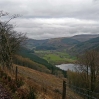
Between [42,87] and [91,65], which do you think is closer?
[42,87]

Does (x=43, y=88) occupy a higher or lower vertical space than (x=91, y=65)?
higher

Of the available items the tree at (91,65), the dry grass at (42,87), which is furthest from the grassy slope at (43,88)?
the tree at (91,65)

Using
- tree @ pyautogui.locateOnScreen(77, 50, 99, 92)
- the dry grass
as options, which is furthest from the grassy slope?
tree @ pyautogui.locateOnScreen(77, 50, 99, 92)

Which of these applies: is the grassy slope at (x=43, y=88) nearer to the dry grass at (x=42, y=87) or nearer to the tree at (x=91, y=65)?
the dry grass at (x=42, y=87)

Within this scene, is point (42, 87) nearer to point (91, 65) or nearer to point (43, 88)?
point (43, 88)

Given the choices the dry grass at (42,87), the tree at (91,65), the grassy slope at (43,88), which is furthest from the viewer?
the tree at (91,65)

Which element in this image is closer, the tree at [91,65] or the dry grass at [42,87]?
the dry grass at [42,87]

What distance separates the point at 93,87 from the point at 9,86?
3113cm

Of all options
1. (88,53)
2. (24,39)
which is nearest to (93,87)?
(88,53)

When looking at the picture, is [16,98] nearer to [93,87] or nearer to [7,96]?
[7,96]

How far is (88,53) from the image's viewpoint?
42.6 m

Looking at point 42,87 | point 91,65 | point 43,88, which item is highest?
point 43,88

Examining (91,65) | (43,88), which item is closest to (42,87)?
(43,88)

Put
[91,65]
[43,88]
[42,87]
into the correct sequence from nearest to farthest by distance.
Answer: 1. [43,88]
2. [42,87]
3. [91,65]
